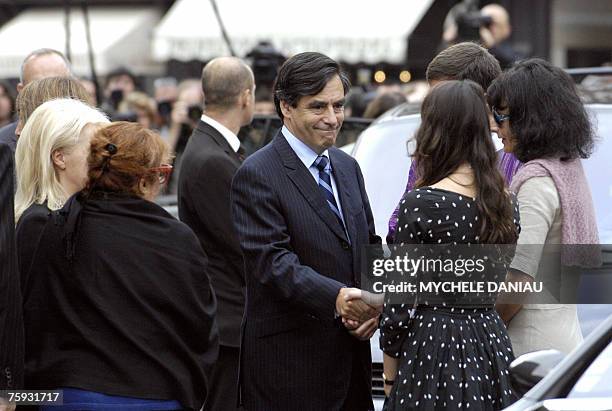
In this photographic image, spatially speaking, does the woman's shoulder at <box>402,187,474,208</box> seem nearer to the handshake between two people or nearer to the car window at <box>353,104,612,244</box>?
the handshake between two people

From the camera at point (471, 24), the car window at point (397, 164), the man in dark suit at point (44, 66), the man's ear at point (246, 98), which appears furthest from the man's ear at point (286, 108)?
the camera at point (471, 24)

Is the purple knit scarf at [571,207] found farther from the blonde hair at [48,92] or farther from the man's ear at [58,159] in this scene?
the blonde hair at [48,92]

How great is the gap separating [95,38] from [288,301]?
70.1 ft

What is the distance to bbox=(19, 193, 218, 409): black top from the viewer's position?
4492 millimetres

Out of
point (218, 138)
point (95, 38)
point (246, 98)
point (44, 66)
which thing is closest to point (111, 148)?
point (218, 138)

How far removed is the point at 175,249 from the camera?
180 inches

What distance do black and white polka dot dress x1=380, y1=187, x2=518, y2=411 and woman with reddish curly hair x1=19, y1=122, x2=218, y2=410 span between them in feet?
2.30

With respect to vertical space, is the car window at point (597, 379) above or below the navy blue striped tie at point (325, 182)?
below

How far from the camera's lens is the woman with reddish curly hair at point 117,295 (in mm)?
Result: 4492

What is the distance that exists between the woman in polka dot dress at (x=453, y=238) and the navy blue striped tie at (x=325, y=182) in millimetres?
618

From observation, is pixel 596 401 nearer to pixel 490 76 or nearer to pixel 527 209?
pixel 527 209

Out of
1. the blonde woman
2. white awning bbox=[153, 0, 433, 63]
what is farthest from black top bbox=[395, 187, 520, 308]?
white awning bbox=[153, 0, 433, 63]

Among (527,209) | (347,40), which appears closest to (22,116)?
(527,209)

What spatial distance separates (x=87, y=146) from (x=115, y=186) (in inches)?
21.1
